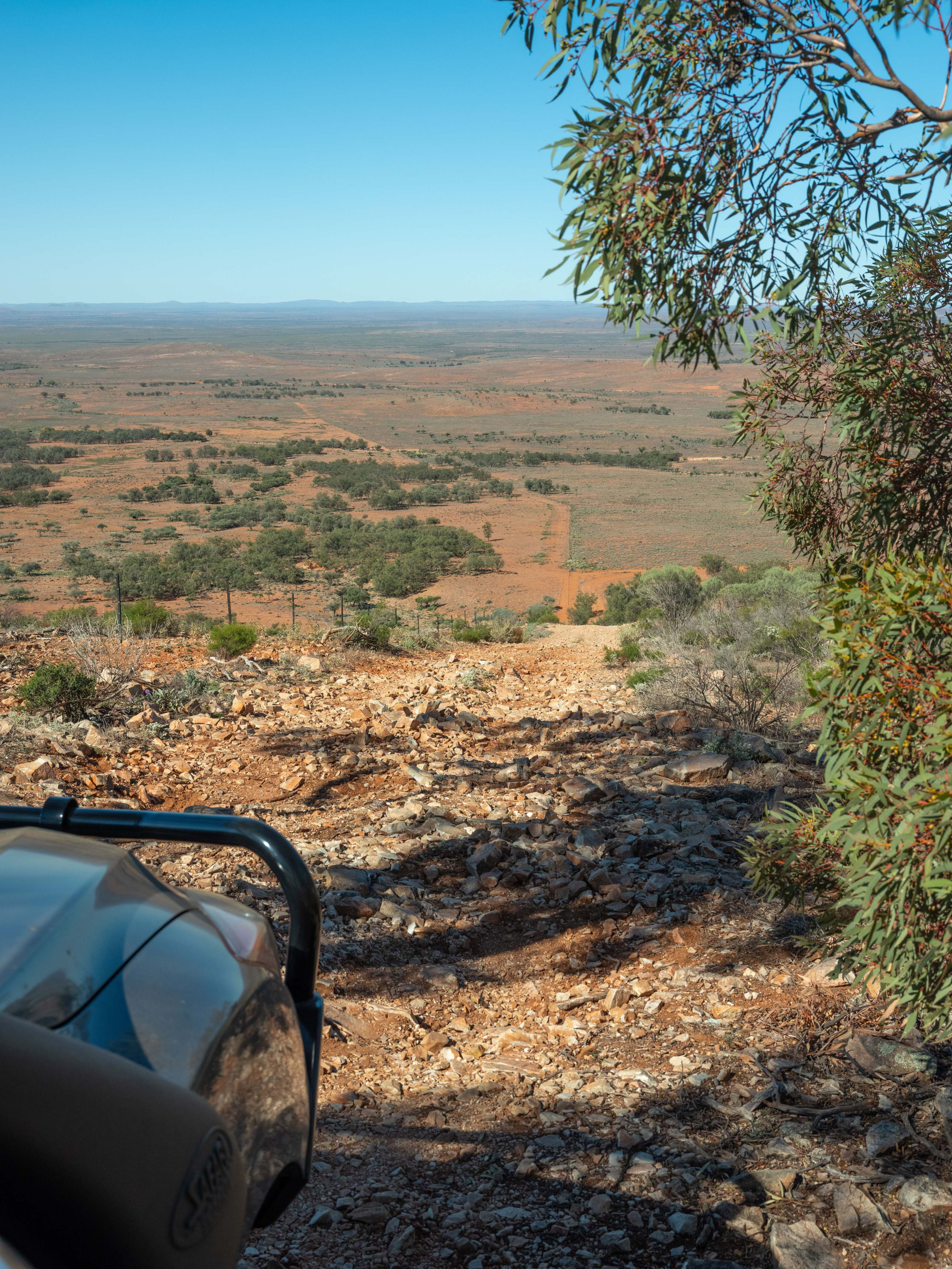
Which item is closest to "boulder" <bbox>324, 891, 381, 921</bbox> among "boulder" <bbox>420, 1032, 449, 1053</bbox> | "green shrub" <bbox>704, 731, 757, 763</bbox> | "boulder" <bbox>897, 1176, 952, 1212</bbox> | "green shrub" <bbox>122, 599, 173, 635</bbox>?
"boulder" <bbox>420, 1032, 449, 1053</bbox>

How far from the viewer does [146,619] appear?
512 inches

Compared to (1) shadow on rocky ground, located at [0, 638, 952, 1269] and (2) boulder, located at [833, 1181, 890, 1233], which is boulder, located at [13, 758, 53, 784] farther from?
(2) boulder, located at [833, 1181, 890, 1233]

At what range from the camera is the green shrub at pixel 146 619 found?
11992 millimetres

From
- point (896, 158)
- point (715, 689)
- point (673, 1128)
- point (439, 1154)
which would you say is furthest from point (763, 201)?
point (715, 689)

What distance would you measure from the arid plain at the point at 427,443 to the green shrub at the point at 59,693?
4.99 meters

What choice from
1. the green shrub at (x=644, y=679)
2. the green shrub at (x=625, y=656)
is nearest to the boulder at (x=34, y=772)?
the green shrub at (x=644, y=679)

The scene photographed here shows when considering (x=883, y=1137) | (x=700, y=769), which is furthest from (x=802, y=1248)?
(x=700, y=769)

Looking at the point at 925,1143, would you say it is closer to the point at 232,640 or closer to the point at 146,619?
the point at 232,640

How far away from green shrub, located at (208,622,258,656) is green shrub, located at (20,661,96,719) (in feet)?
9.90

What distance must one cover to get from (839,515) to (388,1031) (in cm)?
280

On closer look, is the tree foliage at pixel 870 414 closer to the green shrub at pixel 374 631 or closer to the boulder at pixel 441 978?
the boulder at pixel 441 978

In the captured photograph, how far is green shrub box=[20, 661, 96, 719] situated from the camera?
7051mm

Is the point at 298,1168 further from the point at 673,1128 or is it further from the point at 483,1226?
the point at 673,1128

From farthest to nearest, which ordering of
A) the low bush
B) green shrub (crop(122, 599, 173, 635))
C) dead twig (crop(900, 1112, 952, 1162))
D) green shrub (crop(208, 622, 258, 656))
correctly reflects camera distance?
the low bush < green shrub (crop(122, 599, 173, 635)) < green shrub (crop(208, 622, 258, 656)) < dead twig (crop(900, 1112, 952, 1162))
